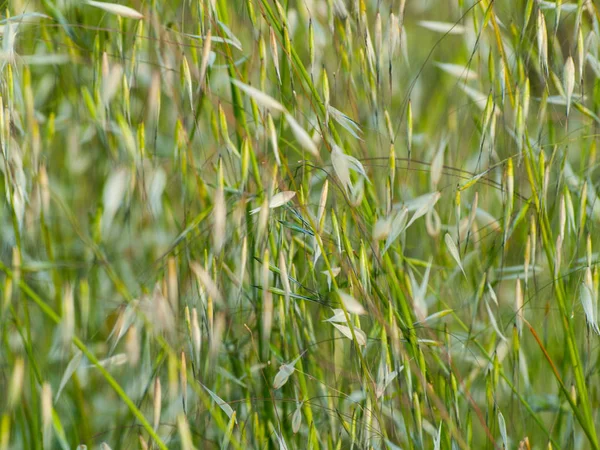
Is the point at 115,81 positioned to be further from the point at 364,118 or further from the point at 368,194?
the point at 364,118

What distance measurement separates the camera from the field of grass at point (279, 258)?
0.52 m

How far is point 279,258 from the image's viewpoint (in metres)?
0.53

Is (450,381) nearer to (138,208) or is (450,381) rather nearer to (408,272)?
Result: (408,272)

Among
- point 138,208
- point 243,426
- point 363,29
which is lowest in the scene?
point 243,426

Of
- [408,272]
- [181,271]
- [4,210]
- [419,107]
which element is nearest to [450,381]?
[408,272]

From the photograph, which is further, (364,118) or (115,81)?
(364,118)

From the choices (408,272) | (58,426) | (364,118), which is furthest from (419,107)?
(58,426)

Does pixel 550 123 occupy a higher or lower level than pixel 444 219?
higher

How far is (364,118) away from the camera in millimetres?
854

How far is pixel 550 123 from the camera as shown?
0.69 meters

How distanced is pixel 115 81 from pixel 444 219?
0.49m

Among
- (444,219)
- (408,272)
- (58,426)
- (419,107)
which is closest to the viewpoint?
(58,426)

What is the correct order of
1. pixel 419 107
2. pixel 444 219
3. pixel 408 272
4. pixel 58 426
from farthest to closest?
pixel 419 107, pixel 444 219, pixel 408 272, pixel 58 426

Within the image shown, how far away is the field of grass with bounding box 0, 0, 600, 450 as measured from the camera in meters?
0.52
